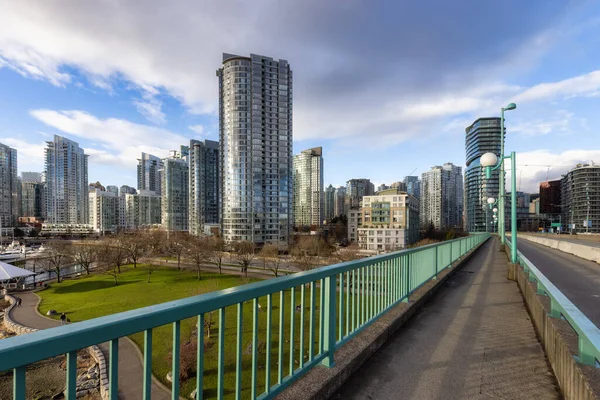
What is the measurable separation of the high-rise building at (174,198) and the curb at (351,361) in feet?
336

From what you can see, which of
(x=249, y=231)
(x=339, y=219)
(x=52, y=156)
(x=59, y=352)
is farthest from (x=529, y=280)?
(x=52, y=156)

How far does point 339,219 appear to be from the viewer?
94500 mm

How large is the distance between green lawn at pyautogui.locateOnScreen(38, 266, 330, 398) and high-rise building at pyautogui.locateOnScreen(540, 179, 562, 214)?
103245mm

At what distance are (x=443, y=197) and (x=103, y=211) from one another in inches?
5513

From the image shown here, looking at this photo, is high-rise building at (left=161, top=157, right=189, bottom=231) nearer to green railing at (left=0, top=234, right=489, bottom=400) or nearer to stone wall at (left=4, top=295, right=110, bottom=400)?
stone wall at (left=4, top=295, right=110, bottom=400)

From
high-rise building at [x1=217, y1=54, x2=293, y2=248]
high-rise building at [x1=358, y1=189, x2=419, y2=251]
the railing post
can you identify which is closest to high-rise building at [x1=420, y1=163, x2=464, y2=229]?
high-rise building at [x1=358, y1=189, x2=419, y2=251]

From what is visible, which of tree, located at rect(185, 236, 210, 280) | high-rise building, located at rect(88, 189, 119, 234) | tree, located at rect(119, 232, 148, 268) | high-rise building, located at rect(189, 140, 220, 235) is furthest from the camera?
high-rise building, located at rect(88, 189, 119, 234)

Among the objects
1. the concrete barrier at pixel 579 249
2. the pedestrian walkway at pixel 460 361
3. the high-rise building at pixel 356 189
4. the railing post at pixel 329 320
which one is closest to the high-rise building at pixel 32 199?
the high-rise building at pixel 356 189

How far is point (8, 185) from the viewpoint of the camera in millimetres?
104125

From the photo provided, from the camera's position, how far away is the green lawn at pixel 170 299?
1402 centimetres

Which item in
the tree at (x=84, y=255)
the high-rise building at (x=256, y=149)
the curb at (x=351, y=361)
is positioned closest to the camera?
the curb at (x=351, y=361)

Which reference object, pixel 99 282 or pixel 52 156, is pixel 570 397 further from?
pixel 52 156

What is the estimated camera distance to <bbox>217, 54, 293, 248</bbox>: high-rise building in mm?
62188

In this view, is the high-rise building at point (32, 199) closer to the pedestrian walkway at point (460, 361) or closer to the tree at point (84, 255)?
the tree at point (84, 255)
